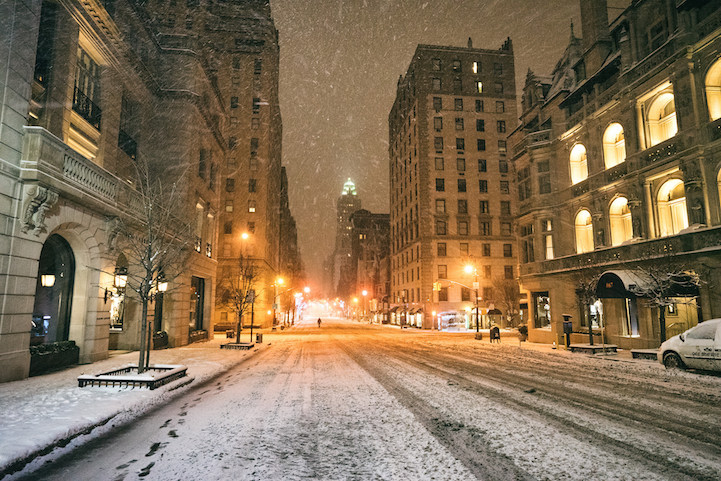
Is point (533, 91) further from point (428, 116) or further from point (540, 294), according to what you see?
point (428, 116)

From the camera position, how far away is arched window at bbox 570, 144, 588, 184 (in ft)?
89.8

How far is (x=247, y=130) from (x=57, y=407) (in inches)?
2375

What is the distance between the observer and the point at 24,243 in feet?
39.3

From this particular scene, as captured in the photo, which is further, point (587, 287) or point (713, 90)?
point (587, 287)

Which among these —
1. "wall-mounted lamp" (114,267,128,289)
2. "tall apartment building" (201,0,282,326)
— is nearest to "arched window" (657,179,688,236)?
"wall-mounted lamp" (114,267,128,289)

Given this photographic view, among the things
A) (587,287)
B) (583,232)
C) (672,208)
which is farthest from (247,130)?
(672,208)

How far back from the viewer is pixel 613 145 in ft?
81.5

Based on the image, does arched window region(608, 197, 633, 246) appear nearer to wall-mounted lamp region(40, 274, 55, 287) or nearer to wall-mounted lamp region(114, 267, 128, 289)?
wall-mounted lamp region(114, 267, 128, 289)

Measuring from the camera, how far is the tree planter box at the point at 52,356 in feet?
41.8

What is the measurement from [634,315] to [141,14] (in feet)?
108

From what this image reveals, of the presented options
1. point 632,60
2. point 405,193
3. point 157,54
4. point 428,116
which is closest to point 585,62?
point 632,60

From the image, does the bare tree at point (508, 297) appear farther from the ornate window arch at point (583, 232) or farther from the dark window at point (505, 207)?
the ornate window arch at point (583, 232)

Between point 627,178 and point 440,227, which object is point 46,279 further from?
point 440,227

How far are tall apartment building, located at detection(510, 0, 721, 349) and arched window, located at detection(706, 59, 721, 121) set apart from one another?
0.05 meters
